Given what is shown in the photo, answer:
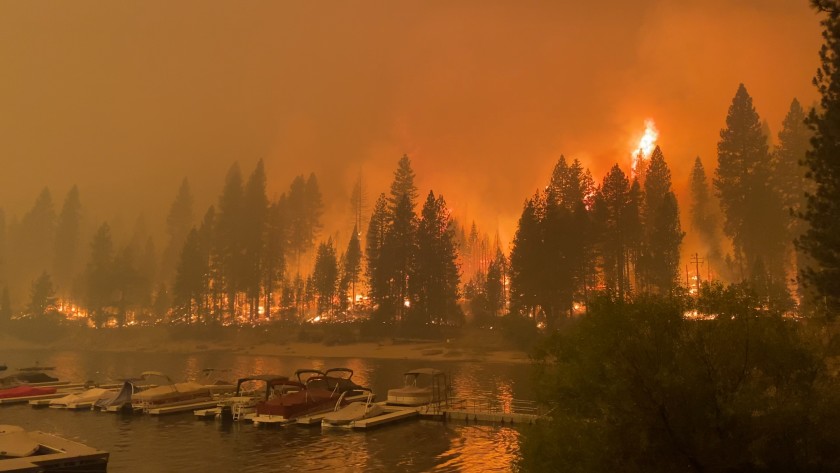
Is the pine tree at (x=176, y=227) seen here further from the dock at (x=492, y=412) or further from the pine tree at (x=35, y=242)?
the dock at (x=492, y=412)

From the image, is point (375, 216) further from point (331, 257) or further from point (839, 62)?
point (839, 62)

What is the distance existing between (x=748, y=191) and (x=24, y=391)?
320 feet

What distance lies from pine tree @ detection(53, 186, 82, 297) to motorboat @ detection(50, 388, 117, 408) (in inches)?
5147

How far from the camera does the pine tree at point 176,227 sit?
6491 inches

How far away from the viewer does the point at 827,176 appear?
26.8 meters

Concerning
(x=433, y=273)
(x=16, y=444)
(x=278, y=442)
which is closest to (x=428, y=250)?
(x=433, y=273)

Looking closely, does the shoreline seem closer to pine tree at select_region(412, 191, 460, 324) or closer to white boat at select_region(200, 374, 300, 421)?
pine tree at select_region(412, 191, 460, 324)

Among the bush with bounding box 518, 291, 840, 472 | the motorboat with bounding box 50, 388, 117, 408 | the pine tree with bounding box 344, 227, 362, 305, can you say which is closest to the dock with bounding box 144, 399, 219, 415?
the motorboat with bounding box 50, 388, 117, 408

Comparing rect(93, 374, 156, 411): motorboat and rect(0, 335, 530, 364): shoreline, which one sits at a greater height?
rect(0, 335, 530, 364): shoreline

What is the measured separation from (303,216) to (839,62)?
134697 mm

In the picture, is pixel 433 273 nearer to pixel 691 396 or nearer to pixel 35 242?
pixel 691 396

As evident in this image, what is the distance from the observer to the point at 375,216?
122938mm

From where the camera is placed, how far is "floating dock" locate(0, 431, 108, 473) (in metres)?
25.8

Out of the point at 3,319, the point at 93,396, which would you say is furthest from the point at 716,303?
the point at 3,319
